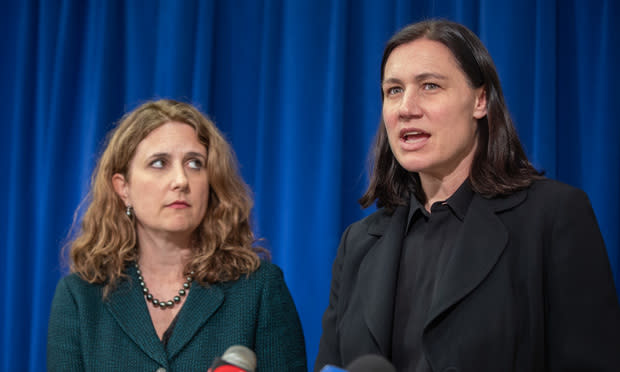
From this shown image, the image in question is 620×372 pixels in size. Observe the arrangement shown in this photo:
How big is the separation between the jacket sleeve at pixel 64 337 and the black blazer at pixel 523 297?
Answer: 0.96 meters

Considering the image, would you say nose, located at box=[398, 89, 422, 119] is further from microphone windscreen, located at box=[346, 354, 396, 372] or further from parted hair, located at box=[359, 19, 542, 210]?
microphone windscreen, located at box=[346, 354, 396, 372]

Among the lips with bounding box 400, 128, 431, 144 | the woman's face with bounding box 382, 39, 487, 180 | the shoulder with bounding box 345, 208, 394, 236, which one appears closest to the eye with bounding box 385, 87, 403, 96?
the woman's face with bounding box 382, 39, 487, 180

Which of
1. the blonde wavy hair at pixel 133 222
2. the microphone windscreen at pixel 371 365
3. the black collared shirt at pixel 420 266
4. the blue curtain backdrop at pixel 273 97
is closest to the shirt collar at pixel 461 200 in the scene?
the black collared shirt at pixel 420 266

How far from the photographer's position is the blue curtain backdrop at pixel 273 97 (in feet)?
8.29

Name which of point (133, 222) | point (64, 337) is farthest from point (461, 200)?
point (64, 337)

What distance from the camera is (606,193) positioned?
8.04 ft

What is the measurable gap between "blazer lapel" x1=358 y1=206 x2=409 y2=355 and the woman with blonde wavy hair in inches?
22.2

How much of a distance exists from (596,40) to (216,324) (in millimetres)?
1898

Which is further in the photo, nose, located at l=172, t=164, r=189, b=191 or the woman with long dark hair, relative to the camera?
nose, located at l=172, t=164, r=189, b=191

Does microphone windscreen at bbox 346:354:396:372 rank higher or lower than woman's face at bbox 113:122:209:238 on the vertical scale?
lower

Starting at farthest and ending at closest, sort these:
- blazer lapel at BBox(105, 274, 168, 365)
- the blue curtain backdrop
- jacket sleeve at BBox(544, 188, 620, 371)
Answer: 1. the blue curtain backdrop
2. blazer lapel at BBox(105, 274, 168, 365)
3. jacket sleeve at BBox(544, 188, 620, 371)

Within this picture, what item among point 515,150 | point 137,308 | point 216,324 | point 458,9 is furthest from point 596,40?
point 137,308

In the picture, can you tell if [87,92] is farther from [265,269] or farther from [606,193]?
[606,193]

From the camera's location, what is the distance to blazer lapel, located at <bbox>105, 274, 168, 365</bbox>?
191 cm
